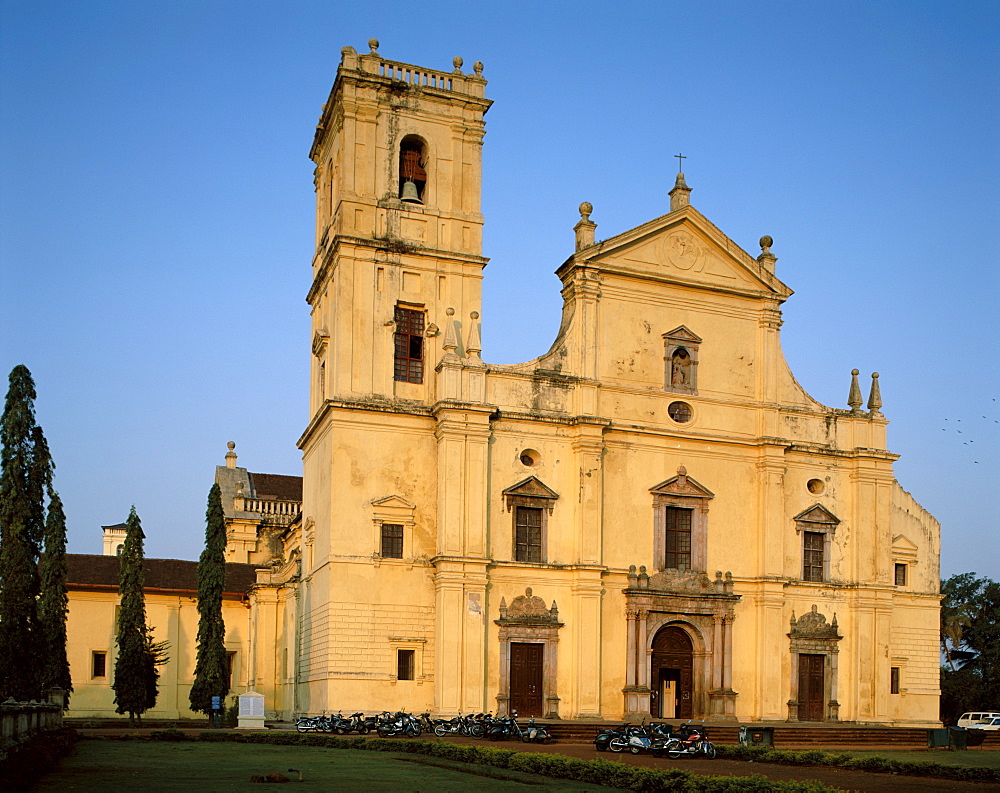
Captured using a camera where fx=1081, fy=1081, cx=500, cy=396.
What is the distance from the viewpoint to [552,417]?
3522 cm

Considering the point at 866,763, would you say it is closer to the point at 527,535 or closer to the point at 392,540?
the point at 527,535

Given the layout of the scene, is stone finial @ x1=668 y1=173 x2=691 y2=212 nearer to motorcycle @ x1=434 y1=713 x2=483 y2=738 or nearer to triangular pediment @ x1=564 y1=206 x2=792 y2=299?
triangular pediment @ x1=564 y1=206 x2=792 y2=299

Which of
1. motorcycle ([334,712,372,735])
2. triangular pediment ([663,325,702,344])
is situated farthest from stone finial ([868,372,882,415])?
motorcycle ([334,712,372,735])

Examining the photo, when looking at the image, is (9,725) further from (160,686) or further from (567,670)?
(160,686)

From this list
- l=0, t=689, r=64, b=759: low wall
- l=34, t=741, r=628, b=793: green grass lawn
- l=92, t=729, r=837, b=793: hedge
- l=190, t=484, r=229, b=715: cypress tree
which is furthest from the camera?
l=190, t=484, r=229, b=715: cypress tree

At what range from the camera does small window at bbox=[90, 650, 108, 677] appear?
47938 millimetres

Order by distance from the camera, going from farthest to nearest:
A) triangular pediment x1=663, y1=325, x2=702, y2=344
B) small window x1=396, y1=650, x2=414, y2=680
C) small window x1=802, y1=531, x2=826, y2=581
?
small window x1=802, y1=531, x2=826, y2=581, triangular pediment x1=663, y1=325, x2=702, y2=344, small window x1=396, y1=650, x2=414, y2=680

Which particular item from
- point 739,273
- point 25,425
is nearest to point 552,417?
point 739,273

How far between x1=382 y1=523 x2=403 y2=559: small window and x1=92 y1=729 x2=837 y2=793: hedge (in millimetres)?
6251

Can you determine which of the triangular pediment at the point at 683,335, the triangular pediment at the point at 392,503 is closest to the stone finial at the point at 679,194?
the triangular pediment at the point at 683,335

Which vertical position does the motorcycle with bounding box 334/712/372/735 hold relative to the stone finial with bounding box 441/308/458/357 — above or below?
below

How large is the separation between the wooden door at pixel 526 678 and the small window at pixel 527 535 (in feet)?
9.10

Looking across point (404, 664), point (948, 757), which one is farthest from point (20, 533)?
point (948, 757)

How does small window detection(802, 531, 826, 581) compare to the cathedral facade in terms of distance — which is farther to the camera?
small window detection(802, 531, 826, 581)
